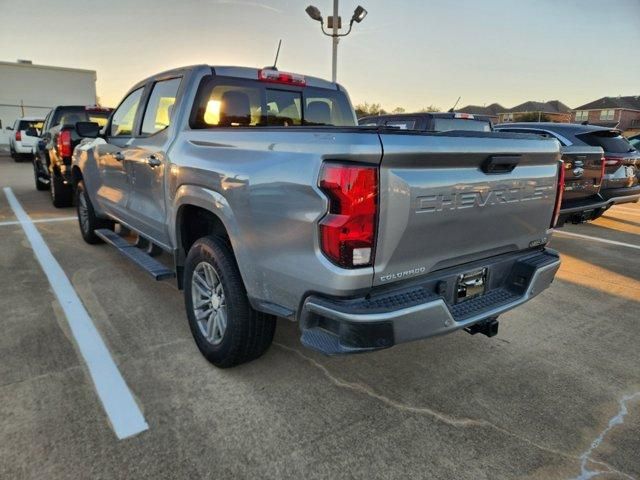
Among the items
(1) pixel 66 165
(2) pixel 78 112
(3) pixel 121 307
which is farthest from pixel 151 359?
(2) pixel 78 112

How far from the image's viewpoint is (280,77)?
3.84 m

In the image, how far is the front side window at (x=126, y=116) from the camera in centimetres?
443

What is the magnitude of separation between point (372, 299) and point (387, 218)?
1.32 ft

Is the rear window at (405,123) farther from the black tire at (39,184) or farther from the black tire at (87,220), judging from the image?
the black tire at (39,184)

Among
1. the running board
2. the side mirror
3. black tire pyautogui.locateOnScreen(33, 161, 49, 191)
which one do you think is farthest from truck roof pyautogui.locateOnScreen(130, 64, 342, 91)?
black tire pyautogui.locateOnScreen(33, 161, 49, 191)

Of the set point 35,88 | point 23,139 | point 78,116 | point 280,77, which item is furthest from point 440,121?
point 35,88

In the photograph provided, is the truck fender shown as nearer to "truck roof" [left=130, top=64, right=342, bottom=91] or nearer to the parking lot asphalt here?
the parking lot asphalt

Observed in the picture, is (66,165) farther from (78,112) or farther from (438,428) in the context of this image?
(438,428)

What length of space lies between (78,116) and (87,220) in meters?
5.22

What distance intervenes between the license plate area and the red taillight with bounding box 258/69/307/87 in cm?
228

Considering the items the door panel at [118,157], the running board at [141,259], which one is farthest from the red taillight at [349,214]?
the door panel at [118,157]

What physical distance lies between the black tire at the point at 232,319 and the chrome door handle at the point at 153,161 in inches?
34.7

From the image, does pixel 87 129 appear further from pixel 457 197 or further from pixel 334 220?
pixel 457 197

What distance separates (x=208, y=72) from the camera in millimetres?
3486
